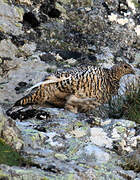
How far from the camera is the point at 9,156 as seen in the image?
14.9 feet

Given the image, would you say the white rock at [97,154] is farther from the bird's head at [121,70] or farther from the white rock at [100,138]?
Result: the bird's head at [121,70]

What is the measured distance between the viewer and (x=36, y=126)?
6.20 m

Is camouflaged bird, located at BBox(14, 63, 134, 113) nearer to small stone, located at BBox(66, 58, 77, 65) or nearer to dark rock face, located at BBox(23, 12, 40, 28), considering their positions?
small stone, located at BBox(66, 58, 77, 65)

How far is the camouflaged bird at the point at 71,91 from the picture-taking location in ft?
25.6

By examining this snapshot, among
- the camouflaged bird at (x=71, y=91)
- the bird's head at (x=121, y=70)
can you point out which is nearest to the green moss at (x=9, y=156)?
the camouflaged bird at (x=71, y=91)

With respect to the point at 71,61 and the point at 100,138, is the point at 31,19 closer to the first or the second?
the point at 71,61

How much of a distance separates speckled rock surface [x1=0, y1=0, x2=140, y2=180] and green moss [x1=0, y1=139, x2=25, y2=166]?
0.15 metres

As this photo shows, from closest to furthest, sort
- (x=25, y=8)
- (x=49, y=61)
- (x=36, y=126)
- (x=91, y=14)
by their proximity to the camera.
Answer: (x=36, y=126) → (x=49, y=61) → (x=25, y=8) → (x=91, y=14)

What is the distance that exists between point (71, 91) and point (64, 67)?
221 cm

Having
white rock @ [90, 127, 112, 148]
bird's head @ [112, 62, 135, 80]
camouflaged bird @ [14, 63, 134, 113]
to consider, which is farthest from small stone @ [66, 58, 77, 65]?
white rock @ [90, 127, 112, 148]

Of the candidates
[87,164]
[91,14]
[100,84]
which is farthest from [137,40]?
[87,164]

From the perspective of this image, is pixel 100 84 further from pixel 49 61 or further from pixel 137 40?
pixel 137 40

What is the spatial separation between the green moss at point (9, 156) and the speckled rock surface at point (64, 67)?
15 centimetres

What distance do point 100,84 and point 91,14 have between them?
3948 millimetres
